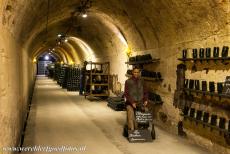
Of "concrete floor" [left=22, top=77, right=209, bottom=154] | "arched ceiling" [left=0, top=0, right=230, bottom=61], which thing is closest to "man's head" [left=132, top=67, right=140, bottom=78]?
"arched ceiling" [left=0, top=0, right=230, bottom=61]

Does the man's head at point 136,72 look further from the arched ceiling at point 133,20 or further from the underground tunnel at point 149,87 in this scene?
the arched ceiling at point 133,20

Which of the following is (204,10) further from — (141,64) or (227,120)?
(141,64)

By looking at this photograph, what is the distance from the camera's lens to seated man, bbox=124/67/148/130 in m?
6.82

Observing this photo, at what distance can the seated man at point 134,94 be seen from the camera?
6824 millimetres

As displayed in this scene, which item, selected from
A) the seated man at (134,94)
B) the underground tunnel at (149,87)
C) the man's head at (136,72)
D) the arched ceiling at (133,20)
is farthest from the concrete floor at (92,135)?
the arched ceiling at (133,20)

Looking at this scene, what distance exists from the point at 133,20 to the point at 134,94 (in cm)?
367

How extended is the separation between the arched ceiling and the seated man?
1.58 metres

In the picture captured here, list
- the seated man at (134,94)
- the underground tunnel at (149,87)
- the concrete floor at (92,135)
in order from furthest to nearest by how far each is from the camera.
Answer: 1. the seated man at (134,94)
2. the concrete floor at (92,135)
3. the underground tunnel at (149,87)

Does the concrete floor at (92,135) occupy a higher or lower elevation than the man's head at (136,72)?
lower

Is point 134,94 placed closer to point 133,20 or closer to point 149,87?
point 149,87

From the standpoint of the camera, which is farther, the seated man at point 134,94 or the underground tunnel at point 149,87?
the seated man at point 134,94

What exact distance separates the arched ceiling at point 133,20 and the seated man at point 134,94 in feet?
5.17

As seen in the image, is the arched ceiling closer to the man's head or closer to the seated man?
the man's head

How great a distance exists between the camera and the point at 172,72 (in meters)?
7.86
